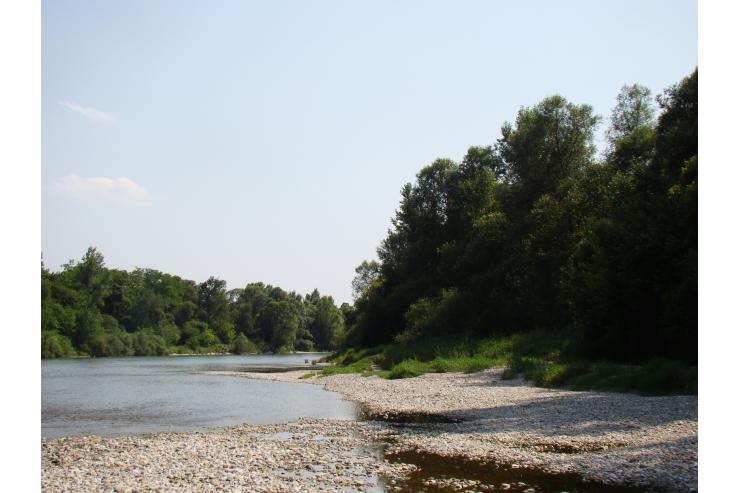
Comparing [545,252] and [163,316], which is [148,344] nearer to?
[163,316]

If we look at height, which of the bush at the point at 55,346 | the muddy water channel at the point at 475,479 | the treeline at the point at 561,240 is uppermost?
the treeline at the point at 561,240

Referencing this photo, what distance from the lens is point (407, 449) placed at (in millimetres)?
16766

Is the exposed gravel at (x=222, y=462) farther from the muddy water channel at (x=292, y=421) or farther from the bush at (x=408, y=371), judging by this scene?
the bush at (x=408, y=371)

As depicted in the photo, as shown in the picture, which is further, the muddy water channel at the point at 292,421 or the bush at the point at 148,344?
the bush at the point at 148,344

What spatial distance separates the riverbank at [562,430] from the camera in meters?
13.7

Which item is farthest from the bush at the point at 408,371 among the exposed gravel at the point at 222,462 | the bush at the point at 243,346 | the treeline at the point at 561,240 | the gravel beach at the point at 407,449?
the bush at the point at 243,346

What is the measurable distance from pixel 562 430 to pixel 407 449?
4818 mm

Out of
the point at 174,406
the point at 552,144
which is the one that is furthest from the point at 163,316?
the point at 174,406

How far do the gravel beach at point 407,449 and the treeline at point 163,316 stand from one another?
73815 mm

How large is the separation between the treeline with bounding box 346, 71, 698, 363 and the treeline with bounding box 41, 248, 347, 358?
2413 centimetres

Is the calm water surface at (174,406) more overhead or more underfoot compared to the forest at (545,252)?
more underfoot

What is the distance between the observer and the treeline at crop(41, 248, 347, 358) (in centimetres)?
11250
